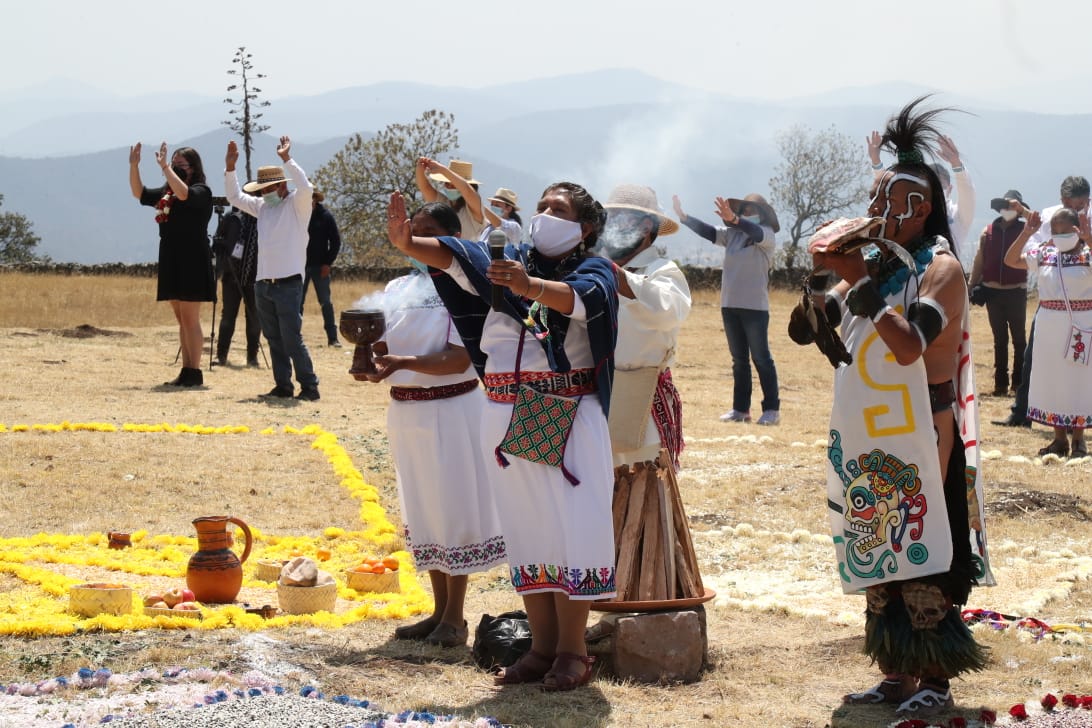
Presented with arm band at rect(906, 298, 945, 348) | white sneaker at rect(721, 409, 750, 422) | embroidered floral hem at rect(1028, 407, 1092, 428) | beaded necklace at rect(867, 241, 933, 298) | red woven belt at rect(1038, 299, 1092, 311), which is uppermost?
beaded necklace at rect(867, 241, 933, 298)

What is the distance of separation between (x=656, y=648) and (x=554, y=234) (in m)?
1.69

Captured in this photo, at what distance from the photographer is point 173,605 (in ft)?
19.0

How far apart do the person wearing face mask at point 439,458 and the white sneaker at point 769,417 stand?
7057mm

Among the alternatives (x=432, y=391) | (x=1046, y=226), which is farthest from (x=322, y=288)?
(x=432, y=391)

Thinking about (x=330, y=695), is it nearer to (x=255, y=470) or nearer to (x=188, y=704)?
(x=188, y=704)

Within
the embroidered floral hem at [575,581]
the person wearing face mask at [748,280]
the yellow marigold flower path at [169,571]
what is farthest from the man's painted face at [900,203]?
the person wearing face mask at [748,280]

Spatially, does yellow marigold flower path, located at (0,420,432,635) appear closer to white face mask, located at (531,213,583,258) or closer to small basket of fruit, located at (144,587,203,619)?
small basket of fruit, located at (144,587,203,619)

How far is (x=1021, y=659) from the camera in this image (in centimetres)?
527

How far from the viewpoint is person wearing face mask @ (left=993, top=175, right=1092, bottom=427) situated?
33.3 ft

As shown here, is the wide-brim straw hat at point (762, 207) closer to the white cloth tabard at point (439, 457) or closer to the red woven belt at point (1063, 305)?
the red woven belt at point (1063, 305)

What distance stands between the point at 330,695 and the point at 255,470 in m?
5.03

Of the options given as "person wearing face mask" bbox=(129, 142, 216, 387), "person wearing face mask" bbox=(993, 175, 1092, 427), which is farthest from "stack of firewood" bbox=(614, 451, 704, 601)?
"person wearing face mask" bbox=(129, 142, 216, 387)

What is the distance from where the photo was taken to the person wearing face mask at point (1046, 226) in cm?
1015

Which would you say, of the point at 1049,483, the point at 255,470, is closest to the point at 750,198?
the point at 1049,483
